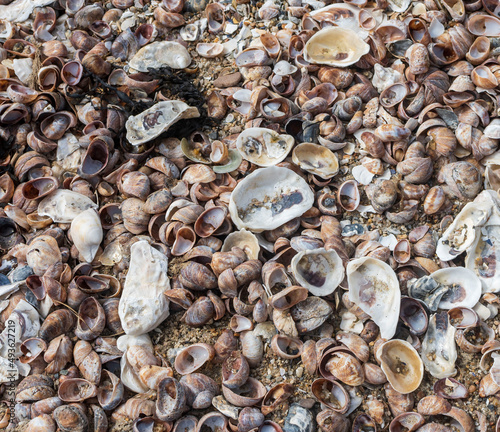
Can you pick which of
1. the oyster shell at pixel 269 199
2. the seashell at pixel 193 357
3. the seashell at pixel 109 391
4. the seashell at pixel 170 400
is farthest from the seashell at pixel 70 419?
the oyster shell at pixel 269 199

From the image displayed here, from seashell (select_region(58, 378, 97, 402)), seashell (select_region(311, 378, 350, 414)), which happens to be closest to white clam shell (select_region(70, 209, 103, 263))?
seashell (select_region(58, 378, 97, 402))

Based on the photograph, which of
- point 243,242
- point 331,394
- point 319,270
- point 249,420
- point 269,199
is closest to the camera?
point 249,420

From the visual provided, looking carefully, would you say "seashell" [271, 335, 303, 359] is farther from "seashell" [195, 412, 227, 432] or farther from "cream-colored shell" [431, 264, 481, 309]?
"cream-colored shell" [431, 264, 481, 309]

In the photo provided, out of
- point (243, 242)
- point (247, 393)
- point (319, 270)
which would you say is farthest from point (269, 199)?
point (247, 393)

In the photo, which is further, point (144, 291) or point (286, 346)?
point (144, 291)

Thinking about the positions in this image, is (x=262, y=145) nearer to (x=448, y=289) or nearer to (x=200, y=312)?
(x=200, y=312)

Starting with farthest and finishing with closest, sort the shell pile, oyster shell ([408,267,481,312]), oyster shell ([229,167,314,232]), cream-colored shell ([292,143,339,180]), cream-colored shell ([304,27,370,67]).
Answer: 1. cream-colored shell ([304,27,370,67])
2. cream-colored shell ([292,143,339,180])
3. oyster shell ([229,167,314,232])
4. oyster shell ([408,267,481,312])
5. the shell pile

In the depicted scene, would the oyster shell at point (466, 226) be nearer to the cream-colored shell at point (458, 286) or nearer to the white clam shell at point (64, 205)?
the cream-colored shell at point (458, 286)

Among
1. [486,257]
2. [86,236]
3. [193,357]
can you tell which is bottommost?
[193,357]
